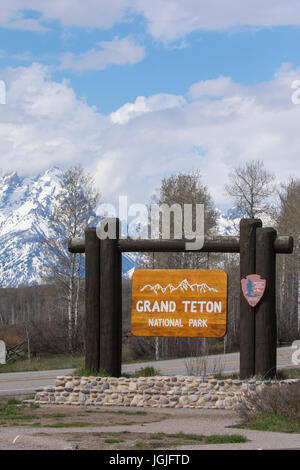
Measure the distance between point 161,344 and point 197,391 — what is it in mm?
17892

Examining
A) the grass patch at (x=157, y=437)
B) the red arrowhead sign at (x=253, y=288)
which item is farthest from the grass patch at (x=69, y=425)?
the red arrowhead sign at (x=253, y=288)

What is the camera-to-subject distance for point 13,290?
A: 121 meters

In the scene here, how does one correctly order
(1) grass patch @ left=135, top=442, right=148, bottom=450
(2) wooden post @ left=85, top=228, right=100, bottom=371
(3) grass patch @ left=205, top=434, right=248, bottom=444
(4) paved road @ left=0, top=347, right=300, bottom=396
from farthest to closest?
(4) paved road @ left=0, top=347, right=300, bottom=396, (2) wooden post @ left=85, top=228, right=100, bottom=371, (3) grass patch @ left=205, top=434, right=248, bottom=444, (1) grass patch @ left=135, top=442, right=148, bottom=450

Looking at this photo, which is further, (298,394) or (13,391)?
Result: (13,391)

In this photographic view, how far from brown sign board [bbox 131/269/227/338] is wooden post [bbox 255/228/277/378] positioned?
2.71 ft

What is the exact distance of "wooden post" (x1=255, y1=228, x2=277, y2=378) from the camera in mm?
15586

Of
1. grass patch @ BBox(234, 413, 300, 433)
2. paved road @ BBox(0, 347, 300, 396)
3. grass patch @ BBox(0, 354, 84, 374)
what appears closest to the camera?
grass patch @ BBox(234, 413, 300, 433)

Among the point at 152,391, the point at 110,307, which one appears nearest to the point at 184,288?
the point at 110,307

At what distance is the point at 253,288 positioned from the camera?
51.2ft

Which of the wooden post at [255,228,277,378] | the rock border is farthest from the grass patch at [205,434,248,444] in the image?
the wooden post at [255,228,277,378]

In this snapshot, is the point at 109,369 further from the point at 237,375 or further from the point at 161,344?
the point at 161,344

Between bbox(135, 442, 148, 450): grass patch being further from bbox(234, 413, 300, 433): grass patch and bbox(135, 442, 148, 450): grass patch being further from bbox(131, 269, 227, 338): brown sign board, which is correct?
bbox(131, 269, 227, 338): brown sign board
